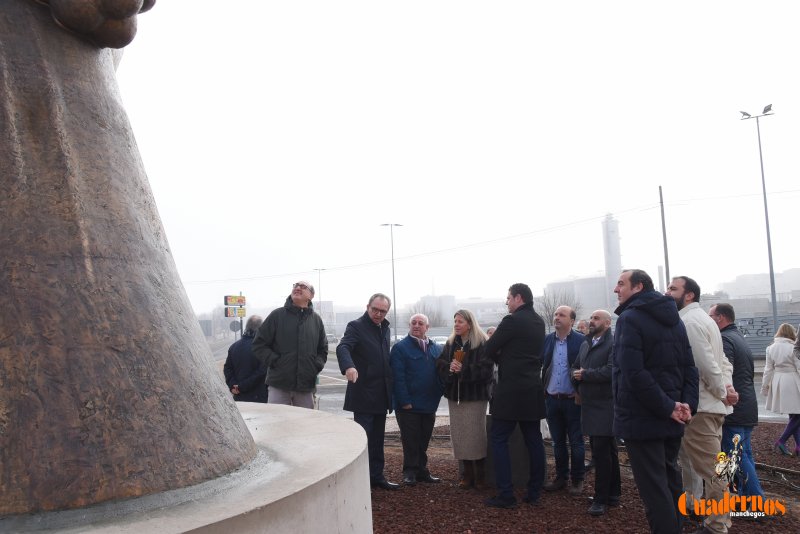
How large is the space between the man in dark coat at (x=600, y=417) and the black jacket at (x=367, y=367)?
1806mm

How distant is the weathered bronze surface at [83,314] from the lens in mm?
2104

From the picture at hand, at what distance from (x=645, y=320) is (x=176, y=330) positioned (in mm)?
2981

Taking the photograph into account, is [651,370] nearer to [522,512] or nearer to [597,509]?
[597,509]

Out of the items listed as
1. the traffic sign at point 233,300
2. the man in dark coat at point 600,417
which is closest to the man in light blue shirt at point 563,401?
the man in dark coat at point 600,417

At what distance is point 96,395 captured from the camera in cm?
221

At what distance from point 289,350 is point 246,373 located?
1.24 meters

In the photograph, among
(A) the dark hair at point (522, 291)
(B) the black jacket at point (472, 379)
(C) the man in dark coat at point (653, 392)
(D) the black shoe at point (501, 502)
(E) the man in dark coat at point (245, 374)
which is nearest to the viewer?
(C) the man in dark coat at point (653, 392)

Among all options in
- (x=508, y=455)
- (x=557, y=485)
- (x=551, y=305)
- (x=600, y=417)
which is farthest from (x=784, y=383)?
(x=551, y=305)

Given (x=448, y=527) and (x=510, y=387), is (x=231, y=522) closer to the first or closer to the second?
(x=448, y=527)

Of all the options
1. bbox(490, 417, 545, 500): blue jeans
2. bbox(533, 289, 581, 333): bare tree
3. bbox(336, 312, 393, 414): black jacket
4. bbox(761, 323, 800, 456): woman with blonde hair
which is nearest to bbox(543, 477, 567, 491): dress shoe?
bbox(490, 417, 545, 500): blue jeans

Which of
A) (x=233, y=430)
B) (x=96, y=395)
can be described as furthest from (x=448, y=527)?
(x=96, y=395)

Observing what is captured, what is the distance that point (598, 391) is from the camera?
5684 millimetres

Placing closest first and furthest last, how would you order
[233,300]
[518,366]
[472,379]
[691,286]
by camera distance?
[691,286] → [518,366] → [472,379] → [233,300]

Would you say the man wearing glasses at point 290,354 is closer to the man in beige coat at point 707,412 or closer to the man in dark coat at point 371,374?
the man in dark coat at point 371,374
